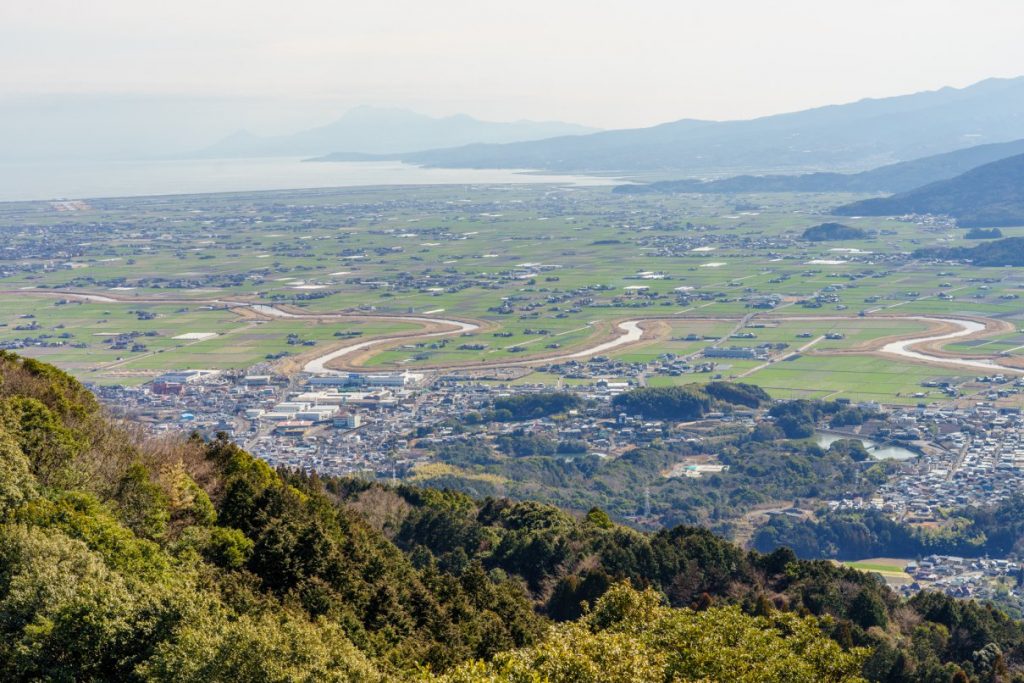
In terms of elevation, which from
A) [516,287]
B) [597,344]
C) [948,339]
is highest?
[516,287]

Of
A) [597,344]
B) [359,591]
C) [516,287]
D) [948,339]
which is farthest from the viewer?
[516,287]

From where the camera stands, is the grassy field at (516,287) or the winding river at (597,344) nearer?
the winding river at (597,344)

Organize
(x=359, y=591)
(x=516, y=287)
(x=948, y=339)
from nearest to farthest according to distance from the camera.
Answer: (x=359, y=591) < (x=948, y=339) < (x=516, y=287)

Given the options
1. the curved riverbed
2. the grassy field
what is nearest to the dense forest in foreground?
the grassy field

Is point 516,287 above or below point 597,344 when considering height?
above

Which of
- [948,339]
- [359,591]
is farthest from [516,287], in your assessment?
[359,591]

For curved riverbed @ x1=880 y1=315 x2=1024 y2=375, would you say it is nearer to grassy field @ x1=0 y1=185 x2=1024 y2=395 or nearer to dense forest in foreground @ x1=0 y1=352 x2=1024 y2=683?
grassy field @ x1=0 y1=185 x2=1024 y2=395

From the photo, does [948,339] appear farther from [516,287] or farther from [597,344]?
[516,287]

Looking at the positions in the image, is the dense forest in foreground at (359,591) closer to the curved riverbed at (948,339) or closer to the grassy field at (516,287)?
the grassy field at (516,287)

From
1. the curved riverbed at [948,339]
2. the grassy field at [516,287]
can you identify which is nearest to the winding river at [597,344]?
the curved riverbed at [948,339]

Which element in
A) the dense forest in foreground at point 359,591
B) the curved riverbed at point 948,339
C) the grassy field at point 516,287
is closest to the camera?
the dense forest in foreground at point 359,591
